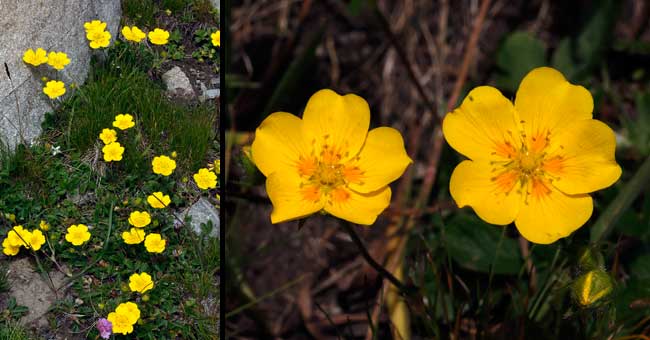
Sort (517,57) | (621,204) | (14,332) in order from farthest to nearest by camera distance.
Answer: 1. (517,57)
2. (621,204)
3. (14,332)

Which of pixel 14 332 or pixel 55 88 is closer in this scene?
pixel 14 332

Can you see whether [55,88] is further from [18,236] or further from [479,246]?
[479,246]

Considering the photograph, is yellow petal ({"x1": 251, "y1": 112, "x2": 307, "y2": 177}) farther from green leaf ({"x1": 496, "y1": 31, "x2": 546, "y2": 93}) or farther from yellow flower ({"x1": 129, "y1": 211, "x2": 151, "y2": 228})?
green leaf ({"x1": 496, "y1": 31, "x2": 546, "y2": 93})

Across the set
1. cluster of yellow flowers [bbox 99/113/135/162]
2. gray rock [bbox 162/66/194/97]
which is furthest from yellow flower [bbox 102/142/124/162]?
gray rock [bbox 162/66/194/97]

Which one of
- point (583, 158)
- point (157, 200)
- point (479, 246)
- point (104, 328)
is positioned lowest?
point (479, 246)

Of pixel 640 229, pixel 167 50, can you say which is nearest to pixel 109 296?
pixel 167 50

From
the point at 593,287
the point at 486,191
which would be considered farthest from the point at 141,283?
the point at 593,287
